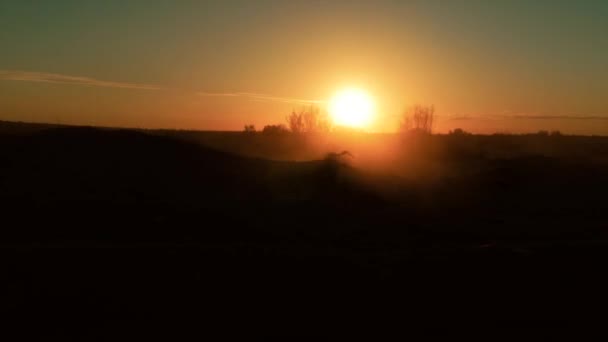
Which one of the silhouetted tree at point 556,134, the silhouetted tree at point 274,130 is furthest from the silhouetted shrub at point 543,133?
the silhouetted tree at point 274,130

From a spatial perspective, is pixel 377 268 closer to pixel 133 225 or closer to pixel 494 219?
pixel 133 225

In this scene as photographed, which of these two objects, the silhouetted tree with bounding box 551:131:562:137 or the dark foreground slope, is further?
the silhouetted tree with bounding box 551:131:562:137

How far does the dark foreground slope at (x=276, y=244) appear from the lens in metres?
11.1

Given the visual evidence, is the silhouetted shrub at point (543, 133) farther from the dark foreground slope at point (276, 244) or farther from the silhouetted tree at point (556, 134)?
the dark foreground slope at point (276, 244)

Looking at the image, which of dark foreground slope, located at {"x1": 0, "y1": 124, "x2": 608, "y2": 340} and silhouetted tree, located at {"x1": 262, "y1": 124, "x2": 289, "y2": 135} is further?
silhouetted tree, located at {"x1": 262, "y1": 124, "x2": 289, "y2": 135}

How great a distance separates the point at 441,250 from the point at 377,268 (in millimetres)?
2827

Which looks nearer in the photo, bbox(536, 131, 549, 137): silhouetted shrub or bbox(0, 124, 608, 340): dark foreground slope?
bbox(0, 124, 608, 340): dark foreground slope

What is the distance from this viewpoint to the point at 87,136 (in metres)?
42.0

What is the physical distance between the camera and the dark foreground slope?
36.5ft

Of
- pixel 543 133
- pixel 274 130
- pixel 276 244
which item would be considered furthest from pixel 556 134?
pixel 276 244

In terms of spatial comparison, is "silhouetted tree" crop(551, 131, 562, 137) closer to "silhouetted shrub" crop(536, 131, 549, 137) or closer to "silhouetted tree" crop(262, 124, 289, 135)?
"silhouetted shrub" crop(536, 131, 549, 137)

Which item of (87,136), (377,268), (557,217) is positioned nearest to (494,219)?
(557,217)

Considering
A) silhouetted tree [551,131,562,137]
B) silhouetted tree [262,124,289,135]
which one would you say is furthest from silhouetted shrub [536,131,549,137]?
silhouetted tree [262,124,289,135]

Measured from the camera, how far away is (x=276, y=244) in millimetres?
19547
